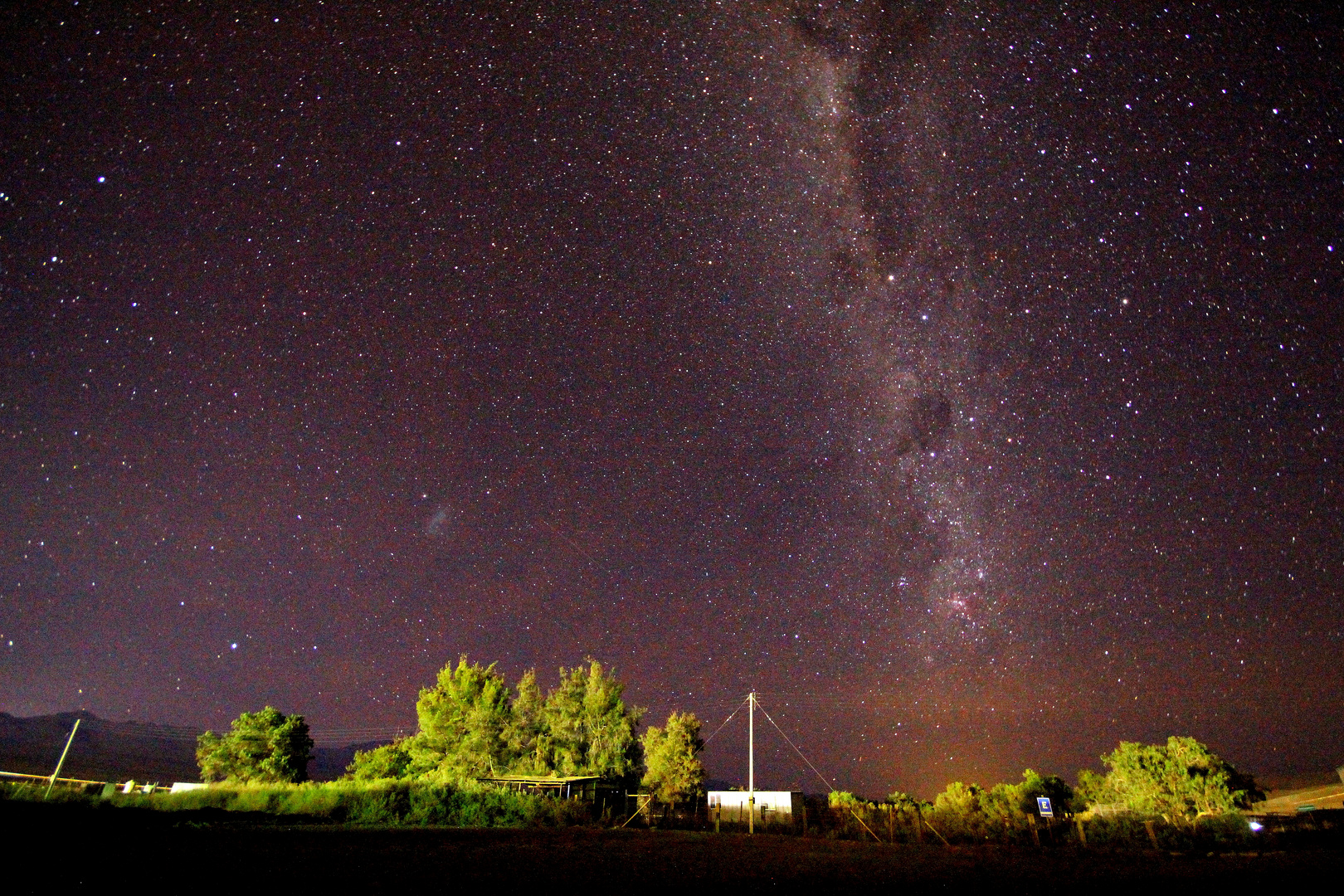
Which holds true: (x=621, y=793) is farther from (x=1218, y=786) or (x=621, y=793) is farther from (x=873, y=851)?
(x=1218, y=786)

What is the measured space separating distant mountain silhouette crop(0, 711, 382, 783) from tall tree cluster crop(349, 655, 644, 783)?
176 ft

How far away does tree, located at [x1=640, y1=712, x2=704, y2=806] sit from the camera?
43.4m

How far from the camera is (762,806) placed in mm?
34781

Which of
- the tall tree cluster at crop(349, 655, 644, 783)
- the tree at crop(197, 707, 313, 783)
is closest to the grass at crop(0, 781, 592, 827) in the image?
the tall tree cluster at crop(349, 655, 644, 783)

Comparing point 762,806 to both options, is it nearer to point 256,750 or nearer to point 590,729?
point 590,729

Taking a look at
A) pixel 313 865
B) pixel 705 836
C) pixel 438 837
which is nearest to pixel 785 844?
pixel 705 836

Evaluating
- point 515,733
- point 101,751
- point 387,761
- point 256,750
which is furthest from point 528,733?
point 101,751

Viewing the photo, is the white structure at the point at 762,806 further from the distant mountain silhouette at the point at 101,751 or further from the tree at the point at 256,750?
the distant mountain silhouette at the point at 101,751

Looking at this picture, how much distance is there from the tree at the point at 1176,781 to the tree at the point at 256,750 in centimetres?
4837

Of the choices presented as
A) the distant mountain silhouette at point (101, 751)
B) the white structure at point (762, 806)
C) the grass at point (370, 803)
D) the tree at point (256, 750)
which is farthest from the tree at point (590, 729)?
the distant mountain silhouette at point (101, 751)

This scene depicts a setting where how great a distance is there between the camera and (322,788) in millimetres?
20188

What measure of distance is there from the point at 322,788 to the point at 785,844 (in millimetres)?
13498

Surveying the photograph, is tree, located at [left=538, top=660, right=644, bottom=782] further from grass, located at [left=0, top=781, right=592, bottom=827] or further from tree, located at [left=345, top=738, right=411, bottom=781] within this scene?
grass, located at [left=0, top=781, right=592, bottom=827]

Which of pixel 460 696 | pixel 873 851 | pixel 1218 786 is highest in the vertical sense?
pixel 460 696
